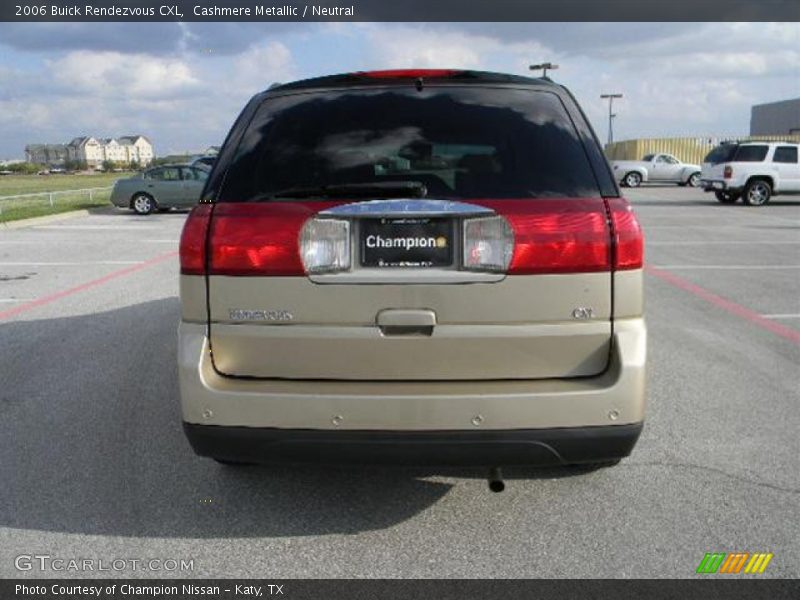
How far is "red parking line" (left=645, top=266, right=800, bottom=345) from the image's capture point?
6505 mm

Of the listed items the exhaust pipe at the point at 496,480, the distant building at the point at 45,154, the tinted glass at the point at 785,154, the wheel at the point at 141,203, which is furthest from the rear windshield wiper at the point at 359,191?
the distant building at the point at 45,154

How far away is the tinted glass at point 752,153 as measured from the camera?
73.6 ft

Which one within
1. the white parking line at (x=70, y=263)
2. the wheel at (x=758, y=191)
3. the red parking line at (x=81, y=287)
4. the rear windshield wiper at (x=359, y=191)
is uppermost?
the rear windshield wiper at (x=359, y=191)

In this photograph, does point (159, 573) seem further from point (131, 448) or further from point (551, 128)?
point (551, 128)

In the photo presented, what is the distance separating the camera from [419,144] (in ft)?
10.0

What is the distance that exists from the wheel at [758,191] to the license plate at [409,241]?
74.1 feet

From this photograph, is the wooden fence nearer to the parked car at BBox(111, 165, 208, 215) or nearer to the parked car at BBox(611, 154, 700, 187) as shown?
the parked car at BBox(611, 154, 700, 187)

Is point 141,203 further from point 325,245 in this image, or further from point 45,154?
point 45,154

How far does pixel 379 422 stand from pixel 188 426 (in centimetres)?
77

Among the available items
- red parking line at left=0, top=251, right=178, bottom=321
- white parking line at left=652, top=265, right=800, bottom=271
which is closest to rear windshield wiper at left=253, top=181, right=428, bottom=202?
red parking line at left=0, top=251, right=178, bottom=321
